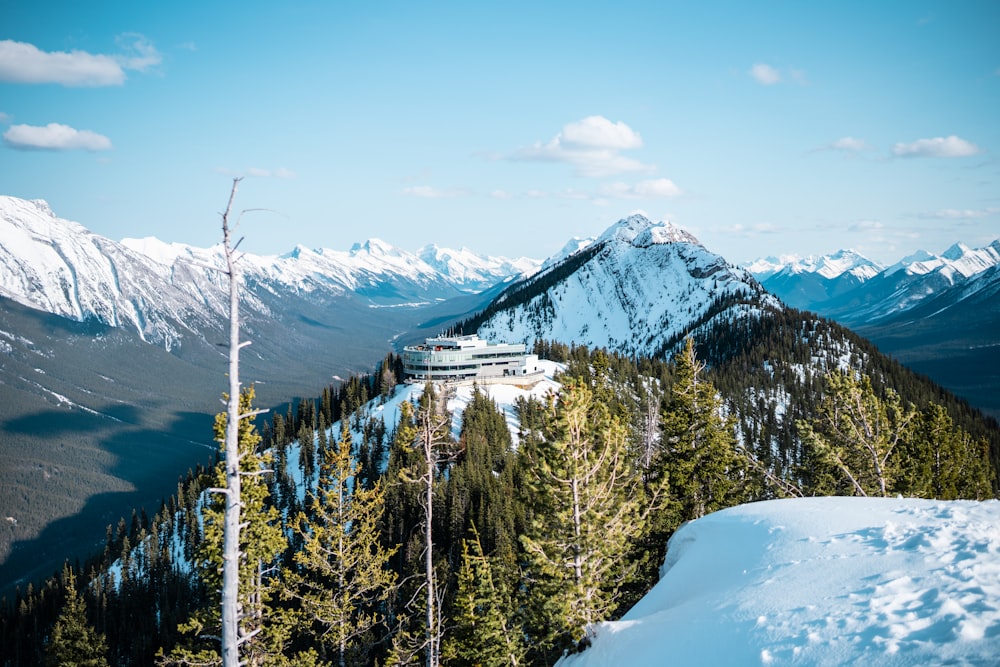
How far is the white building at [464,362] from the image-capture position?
118 meters

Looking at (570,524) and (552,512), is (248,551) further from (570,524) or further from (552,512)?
(570,524)

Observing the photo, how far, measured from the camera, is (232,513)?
11.7 meters

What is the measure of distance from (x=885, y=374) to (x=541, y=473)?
7886 inches

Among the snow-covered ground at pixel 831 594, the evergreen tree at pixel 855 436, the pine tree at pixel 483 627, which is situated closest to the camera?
the snow-covered ground at pixel 831 594

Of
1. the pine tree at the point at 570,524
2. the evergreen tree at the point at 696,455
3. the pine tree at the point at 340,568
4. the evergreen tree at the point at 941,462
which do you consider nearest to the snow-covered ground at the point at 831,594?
the pine tree at the point at 570,524

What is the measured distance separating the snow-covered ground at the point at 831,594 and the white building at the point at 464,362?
101 m

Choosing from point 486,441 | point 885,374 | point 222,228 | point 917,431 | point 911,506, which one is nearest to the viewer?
point 222,228

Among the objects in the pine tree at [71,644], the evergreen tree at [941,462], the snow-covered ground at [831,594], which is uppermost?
the snow-covered ground at [831,594]

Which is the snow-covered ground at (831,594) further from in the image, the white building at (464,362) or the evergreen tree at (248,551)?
the white building at (464,362)

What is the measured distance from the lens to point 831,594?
11.6 m

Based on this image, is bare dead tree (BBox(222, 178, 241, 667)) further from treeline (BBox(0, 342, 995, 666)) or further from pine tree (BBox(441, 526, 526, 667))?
pine tree (BBox(441, 526, 526, 667))

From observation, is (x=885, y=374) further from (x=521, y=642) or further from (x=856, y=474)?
(x=521, y=642)

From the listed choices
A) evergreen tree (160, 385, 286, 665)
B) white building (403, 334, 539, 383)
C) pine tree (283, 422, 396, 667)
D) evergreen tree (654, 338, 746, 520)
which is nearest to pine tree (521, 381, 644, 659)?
evergreen tree (654, 338, 746, 520)

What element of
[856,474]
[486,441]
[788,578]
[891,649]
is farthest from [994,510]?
[486,441]
